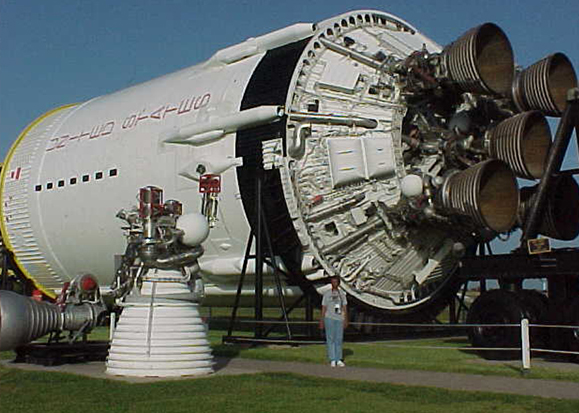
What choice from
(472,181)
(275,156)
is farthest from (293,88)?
(472,181)

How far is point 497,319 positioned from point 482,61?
4.68 m

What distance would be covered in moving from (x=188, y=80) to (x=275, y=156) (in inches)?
174

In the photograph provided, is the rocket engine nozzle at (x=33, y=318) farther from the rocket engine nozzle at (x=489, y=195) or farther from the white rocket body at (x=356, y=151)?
the rocket engine nozzle at (x=489, y=195)

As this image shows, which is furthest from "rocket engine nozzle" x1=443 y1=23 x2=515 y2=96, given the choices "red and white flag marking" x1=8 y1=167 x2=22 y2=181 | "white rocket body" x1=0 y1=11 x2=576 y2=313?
"red and white flag marking" x1=8 y1=167 x2=22 y2=181

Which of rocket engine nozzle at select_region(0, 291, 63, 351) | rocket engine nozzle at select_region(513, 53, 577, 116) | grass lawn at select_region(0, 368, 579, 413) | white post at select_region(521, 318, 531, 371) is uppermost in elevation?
rocket engine nozzle at select_region(513, 53, 577, 116)

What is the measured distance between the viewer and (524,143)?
13.4 metres

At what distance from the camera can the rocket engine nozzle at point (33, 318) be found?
1075cm

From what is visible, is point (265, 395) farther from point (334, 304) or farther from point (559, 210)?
point (559, 210)

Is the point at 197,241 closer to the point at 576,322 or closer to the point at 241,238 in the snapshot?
the point at 241,238

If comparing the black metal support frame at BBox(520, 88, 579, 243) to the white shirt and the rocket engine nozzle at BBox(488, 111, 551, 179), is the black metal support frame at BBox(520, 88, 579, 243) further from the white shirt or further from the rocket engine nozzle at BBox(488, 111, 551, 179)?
the white shirt

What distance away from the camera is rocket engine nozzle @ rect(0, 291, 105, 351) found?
1075 centimetres

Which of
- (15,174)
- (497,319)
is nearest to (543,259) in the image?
(497,319)

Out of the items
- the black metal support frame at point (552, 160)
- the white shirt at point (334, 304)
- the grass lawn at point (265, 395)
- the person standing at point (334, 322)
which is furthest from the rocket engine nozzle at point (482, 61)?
the grass lawn at point (265, 395)

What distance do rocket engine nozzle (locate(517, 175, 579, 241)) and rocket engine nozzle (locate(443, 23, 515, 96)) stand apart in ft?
6.43
